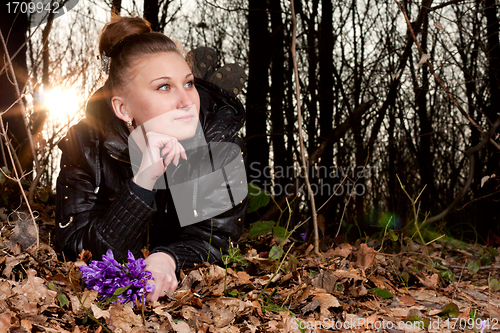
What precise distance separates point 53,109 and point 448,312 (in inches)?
230

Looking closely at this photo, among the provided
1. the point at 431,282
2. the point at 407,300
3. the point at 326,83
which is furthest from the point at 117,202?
the point at 326,83

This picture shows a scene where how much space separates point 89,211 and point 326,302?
160 cm

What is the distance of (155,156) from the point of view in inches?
87.3

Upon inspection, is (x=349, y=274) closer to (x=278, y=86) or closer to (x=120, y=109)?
(x=120, y=109)

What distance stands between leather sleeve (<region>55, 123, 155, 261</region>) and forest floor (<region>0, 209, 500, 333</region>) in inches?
6.3

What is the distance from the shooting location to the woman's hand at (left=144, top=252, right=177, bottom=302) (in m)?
1.99

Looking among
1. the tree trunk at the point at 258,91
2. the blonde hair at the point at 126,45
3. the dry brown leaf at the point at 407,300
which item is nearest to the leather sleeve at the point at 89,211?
the blonde hair at the point at 126,45

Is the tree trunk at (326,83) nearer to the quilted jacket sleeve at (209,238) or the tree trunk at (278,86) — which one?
the tree trunk at (278,86)

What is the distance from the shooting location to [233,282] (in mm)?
2270

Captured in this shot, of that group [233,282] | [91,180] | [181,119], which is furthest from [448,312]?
[91,180]

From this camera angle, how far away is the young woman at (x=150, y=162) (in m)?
2.26

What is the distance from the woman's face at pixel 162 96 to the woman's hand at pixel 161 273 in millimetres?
723

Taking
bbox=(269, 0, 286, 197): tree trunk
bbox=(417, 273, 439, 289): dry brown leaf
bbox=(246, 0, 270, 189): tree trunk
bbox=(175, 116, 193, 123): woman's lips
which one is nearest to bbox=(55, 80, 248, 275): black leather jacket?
bbox=(175, 116, 193, 123): woman's lips

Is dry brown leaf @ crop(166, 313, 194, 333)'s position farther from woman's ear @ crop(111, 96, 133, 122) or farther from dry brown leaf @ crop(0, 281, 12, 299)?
woman's ear @ crop(111, 96, 133, 122)
